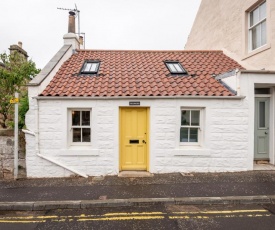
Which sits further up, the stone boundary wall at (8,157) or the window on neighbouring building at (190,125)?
the window on neighbouring building at (190,125)

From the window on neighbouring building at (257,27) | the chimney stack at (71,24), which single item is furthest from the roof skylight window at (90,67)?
the window on neighbouring building at (257,27)

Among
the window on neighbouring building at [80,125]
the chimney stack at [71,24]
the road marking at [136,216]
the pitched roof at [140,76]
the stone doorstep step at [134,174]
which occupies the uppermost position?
the chimney stack at [71,24]

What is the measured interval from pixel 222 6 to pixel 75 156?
1134 cm

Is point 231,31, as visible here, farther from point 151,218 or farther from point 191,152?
point 151,218

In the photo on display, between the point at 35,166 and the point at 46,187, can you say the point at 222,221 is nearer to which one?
the point at 46,187

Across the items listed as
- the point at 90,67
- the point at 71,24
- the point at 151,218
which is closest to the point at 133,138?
the point at 151,218

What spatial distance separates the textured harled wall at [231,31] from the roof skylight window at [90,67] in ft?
23.2

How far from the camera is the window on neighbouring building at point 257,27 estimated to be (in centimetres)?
922

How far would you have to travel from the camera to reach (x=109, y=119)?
788 centimetres

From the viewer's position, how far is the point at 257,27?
31.6ft

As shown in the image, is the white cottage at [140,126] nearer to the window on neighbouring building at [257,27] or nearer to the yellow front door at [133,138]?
the yellow front door at [133,138]

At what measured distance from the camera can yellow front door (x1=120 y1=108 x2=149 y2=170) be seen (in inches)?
319

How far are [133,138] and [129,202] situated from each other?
294 cm

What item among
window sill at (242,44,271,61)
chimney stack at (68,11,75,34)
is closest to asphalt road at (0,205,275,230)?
window sill at (242,44,271,61)
